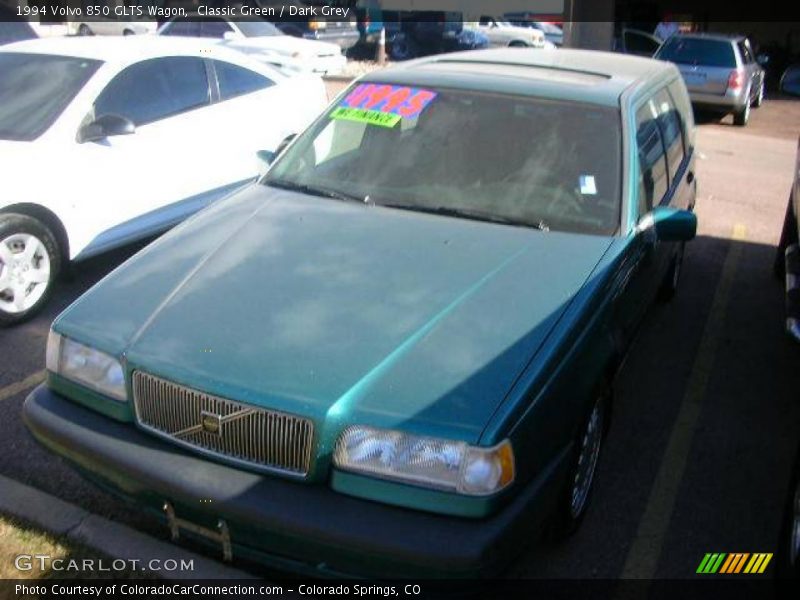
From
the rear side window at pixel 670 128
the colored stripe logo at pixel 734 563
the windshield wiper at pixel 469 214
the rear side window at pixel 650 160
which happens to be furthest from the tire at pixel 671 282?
the colored stripe logo at pixel 734 563

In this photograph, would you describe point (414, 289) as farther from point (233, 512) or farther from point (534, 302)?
point (233, 512)

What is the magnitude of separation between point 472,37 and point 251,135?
766 inches

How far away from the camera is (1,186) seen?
4.72 m

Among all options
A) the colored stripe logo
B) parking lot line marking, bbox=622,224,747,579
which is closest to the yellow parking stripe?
the colored stripe logo

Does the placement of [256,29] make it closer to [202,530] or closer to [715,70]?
[715,70]

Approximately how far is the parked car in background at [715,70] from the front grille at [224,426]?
13.2m

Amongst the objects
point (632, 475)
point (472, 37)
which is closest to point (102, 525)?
point (632, 475)

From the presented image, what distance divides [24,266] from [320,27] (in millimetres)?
17112

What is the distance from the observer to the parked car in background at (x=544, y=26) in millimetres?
27278

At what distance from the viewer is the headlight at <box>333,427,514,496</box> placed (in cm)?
237

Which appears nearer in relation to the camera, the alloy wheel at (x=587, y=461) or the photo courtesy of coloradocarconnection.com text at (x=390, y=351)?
the photo courtesy of coloradocarconnection.com text at (x=390, y=351)

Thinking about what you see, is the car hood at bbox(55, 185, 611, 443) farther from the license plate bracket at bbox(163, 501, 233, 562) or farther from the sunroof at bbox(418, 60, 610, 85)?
the sunroof at bbox(418, 60, 610, 85)

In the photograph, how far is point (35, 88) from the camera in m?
5.34

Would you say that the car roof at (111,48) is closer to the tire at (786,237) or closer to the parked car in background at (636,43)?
the tire at (786,237)
